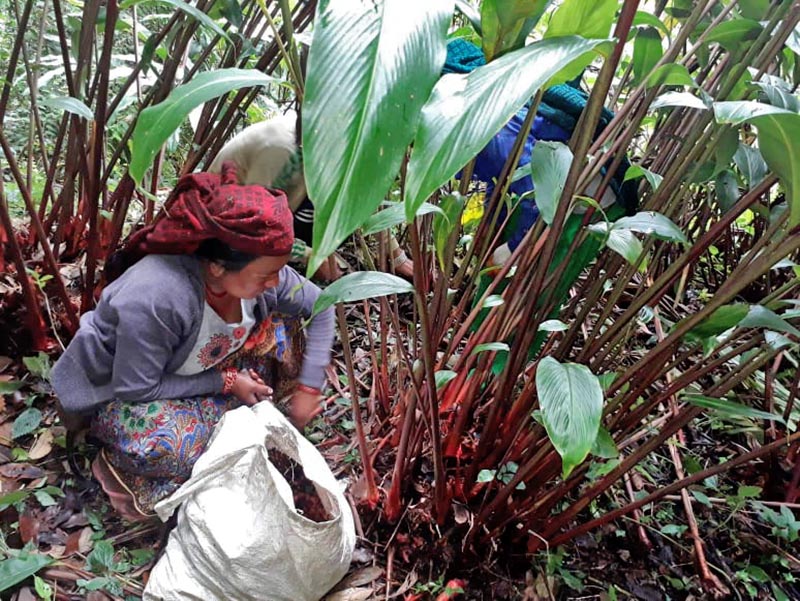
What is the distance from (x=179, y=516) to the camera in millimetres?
892

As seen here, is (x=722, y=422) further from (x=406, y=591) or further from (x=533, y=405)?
(x=406, y=591)

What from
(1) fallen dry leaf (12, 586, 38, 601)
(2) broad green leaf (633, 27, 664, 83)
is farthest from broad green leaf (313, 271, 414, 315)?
(1) fallen dry leaf (12, 586, 38, 601)

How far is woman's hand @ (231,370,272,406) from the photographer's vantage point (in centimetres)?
114

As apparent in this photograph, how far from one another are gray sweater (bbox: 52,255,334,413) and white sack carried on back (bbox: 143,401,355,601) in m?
0.20

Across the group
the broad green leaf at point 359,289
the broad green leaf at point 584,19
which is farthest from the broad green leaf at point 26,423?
the broad green leaf at point 584,19

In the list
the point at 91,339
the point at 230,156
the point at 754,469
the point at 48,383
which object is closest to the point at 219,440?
the point at 91,339

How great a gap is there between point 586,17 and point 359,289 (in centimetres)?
35

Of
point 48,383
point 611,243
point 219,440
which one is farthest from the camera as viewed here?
point 48,383

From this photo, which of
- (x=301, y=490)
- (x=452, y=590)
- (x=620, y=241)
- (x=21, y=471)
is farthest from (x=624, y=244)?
(x=21, y=471)

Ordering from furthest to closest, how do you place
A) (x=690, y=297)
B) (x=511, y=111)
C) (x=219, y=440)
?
(x=690, y=297) < (x=219, y=440) < (x=511, y=111)

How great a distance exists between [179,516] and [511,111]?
2.63 ft

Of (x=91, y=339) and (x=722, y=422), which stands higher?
(x=91, y=339)

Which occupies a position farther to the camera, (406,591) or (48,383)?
(48,383)

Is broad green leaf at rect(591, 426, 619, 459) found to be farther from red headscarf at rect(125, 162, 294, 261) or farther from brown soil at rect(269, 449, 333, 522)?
red headscarf at rect(125, 162, 294, 261)
